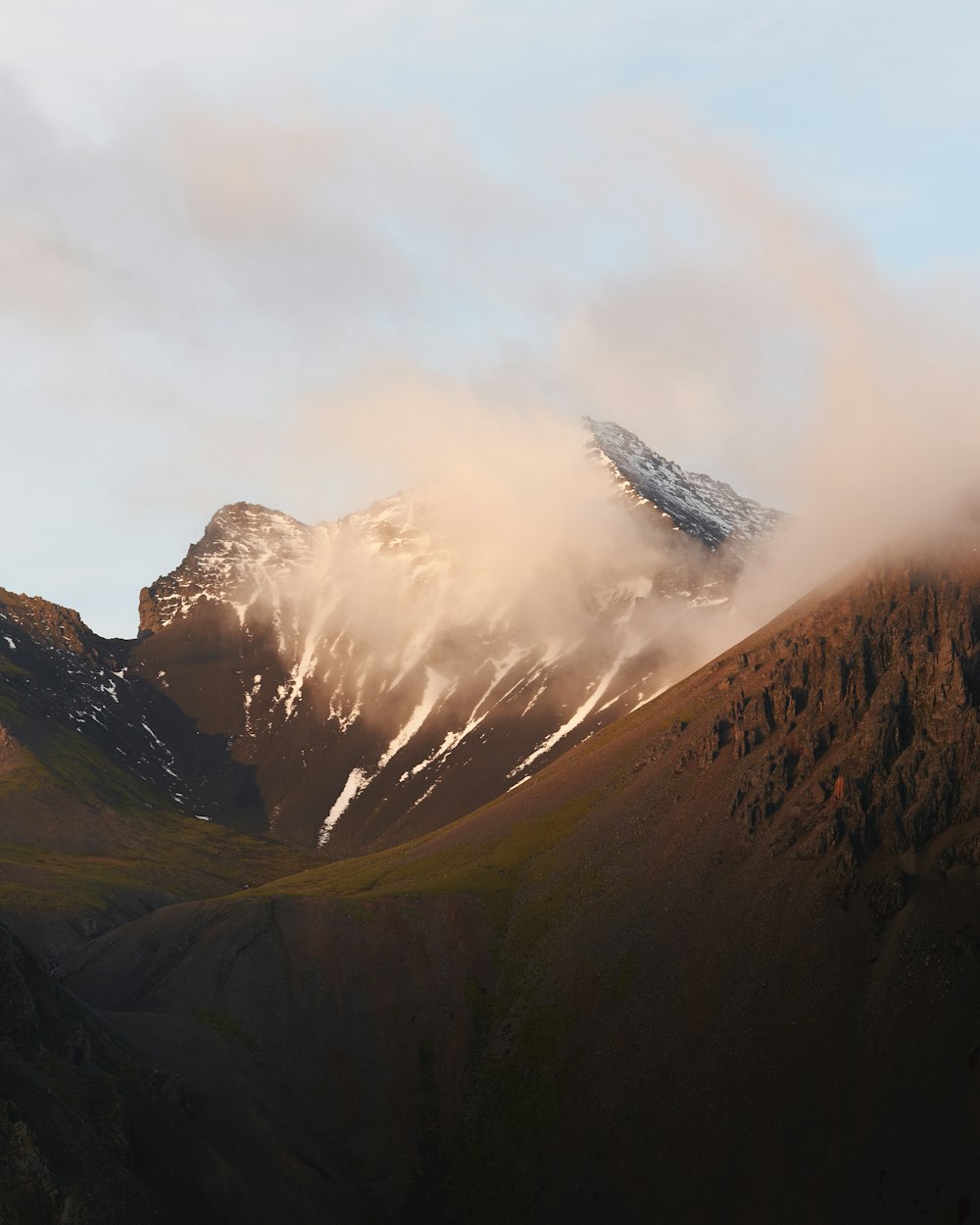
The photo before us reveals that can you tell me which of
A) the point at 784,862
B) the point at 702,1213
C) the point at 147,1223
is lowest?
the point at 147,1223

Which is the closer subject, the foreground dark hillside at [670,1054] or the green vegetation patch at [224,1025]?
the foreground dark hillside at [670,1054]

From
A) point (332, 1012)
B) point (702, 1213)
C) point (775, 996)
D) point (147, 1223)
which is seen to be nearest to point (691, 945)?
point (775, 996)

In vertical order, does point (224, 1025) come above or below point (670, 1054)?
below

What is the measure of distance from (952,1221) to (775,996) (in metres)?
40.5

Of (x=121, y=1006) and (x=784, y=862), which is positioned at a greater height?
(x=784, y=862)

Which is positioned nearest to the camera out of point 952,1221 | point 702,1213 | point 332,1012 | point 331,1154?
point 952,1221

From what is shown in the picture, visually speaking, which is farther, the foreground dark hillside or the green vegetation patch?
the green vegetation patch

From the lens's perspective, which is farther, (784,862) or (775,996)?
(784,862)

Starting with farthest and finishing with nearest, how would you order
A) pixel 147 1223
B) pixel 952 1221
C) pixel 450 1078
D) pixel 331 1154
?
pixel 450 1078
pixel 331 1154
pixel 952 1221
pixel 147 1223

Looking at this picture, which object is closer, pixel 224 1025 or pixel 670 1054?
pixel 670 1054

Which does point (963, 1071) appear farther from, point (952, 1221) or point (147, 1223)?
point (147, 1223)

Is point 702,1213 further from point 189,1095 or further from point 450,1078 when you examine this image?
point 189,1095

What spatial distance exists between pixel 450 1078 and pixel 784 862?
2459 inches

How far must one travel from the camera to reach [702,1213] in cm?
14462
